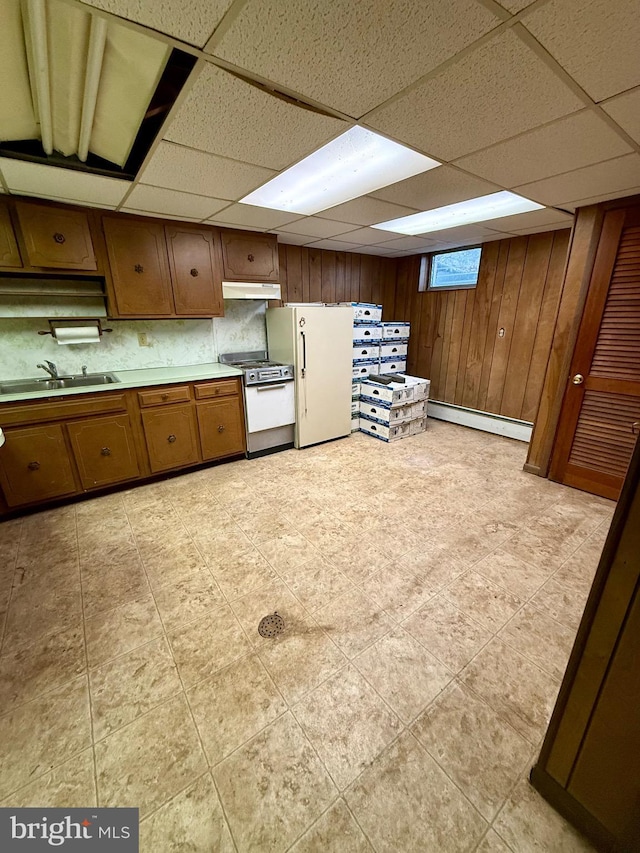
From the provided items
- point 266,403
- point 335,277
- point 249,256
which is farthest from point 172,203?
point 335,277

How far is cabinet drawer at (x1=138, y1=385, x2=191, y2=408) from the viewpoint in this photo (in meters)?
2.81

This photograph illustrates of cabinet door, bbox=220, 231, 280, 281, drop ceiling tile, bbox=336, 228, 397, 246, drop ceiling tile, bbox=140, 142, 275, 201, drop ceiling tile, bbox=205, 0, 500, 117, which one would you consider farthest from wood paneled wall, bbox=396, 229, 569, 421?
drop ceiling tile, bbox=140, 142, 275, 201

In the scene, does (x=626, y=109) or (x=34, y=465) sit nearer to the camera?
(x=626, y=109)

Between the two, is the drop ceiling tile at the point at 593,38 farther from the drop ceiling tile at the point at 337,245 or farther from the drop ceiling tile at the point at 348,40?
the drop ceiling tile at the point at 337,245

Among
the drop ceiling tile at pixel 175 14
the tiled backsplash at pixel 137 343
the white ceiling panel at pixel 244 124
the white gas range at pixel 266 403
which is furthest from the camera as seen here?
the white gas range at pixel 266 403

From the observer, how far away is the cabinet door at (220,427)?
10.5ft

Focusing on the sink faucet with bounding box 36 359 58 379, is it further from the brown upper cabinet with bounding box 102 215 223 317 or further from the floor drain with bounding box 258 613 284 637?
the floor drain with bounding box 258 613 284 637

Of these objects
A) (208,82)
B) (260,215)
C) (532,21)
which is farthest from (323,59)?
(260,215)

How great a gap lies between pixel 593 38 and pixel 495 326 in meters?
3.28

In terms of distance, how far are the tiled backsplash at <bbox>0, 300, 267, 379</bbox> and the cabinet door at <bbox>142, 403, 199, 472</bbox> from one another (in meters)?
0.70

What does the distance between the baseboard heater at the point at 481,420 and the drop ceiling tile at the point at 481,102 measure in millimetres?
2986

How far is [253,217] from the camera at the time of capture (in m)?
2.79

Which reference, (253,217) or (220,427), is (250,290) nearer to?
(253,217)

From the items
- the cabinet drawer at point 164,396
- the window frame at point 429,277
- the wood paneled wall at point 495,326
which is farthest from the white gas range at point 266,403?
the window frame at point 429,277
